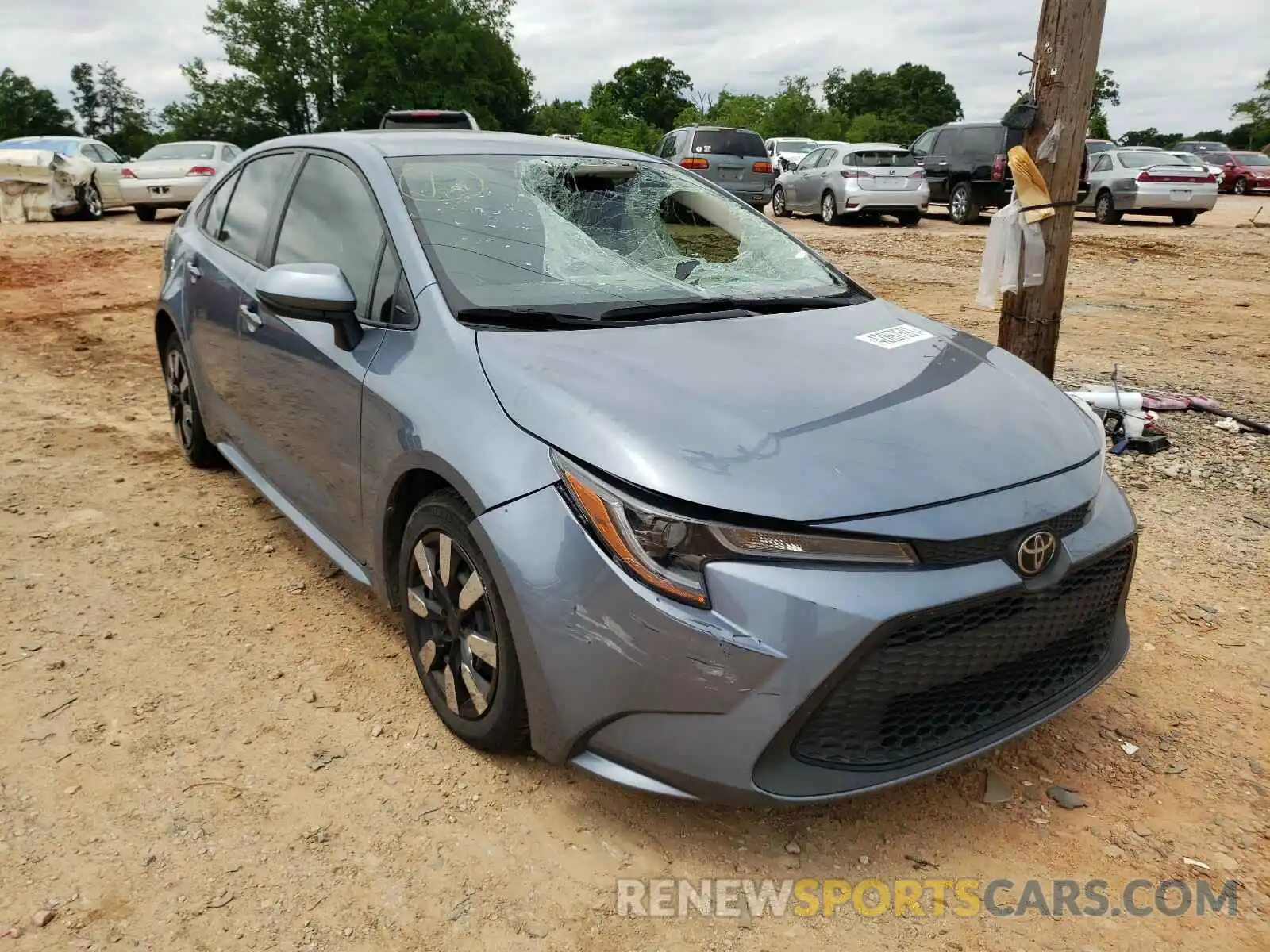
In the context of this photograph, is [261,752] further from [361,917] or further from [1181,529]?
[1181,529]

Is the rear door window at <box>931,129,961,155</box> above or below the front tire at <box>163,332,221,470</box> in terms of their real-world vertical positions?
above

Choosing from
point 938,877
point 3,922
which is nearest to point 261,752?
point 3,922

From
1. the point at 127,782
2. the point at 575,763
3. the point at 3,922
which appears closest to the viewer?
the point at 3,922

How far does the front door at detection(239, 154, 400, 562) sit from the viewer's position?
287 centimetres

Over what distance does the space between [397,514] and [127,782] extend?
93cm

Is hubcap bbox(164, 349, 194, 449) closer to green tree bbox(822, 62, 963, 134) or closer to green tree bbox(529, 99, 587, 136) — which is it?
green tree bbox(529, 99, 587, 136)

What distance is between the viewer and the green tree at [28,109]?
62.6m

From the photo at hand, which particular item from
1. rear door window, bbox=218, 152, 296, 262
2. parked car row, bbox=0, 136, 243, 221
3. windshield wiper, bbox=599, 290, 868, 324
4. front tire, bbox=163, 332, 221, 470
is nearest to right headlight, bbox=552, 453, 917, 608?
windshield wiper, bbox=599, 290, 868, 324

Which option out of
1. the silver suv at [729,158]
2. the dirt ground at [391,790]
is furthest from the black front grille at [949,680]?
the silver suv at [729,158]

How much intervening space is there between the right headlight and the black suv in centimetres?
1609

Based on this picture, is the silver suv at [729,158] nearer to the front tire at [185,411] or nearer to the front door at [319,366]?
the front tire at [185,411]

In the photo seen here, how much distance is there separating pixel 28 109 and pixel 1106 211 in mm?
68833

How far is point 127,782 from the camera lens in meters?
2.47

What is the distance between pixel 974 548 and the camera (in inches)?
80.8
